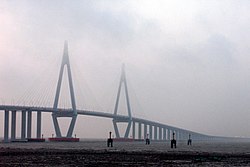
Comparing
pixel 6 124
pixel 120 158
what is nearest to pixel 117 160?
pixel 120 158

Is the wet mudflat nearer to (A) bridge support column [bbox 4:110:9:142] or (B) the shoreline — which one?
(B) the shoreline

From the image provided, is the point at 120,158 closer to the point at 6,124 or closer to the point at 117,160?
the point at 117,160

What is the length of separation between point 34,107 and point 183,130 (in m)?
89.3

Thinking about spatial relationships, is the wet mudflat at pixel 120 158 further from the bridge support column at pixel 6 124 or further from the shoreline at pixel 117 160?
the bridge support column at pixel 6 124

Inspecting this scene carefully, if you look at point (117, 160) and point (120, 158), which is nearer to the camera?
point (117, 160)

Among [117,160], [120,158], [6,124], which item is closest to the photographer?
[117,160]

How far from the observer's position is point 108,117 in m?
135

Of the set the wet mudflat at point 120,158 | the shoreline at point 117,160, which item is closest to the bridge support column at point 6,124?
the wet mudflat at point 120,158

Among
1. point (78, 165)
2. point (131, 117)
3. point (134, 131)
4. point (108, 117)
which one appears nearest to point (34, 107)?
point (108, 117)

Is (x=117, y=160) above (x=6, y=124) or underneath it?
underneath

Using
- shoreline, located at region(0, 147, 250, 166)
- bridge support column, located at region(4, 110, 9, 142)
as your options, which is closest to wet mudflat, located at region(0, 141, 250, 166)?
shoreline, located at region(0, 147, 250, 166)

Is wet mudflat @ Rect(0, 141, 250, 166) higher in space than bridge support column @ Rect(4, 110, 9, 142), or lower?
lower

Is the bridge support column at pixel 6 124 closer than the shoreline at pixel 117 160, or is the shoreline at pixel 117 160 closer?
the shoreline at pixel 117 160

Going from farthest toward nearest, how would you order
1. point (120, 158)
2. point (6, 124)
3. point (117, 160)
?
point (6, 124)
point (120, 158)
point (117, 160)
